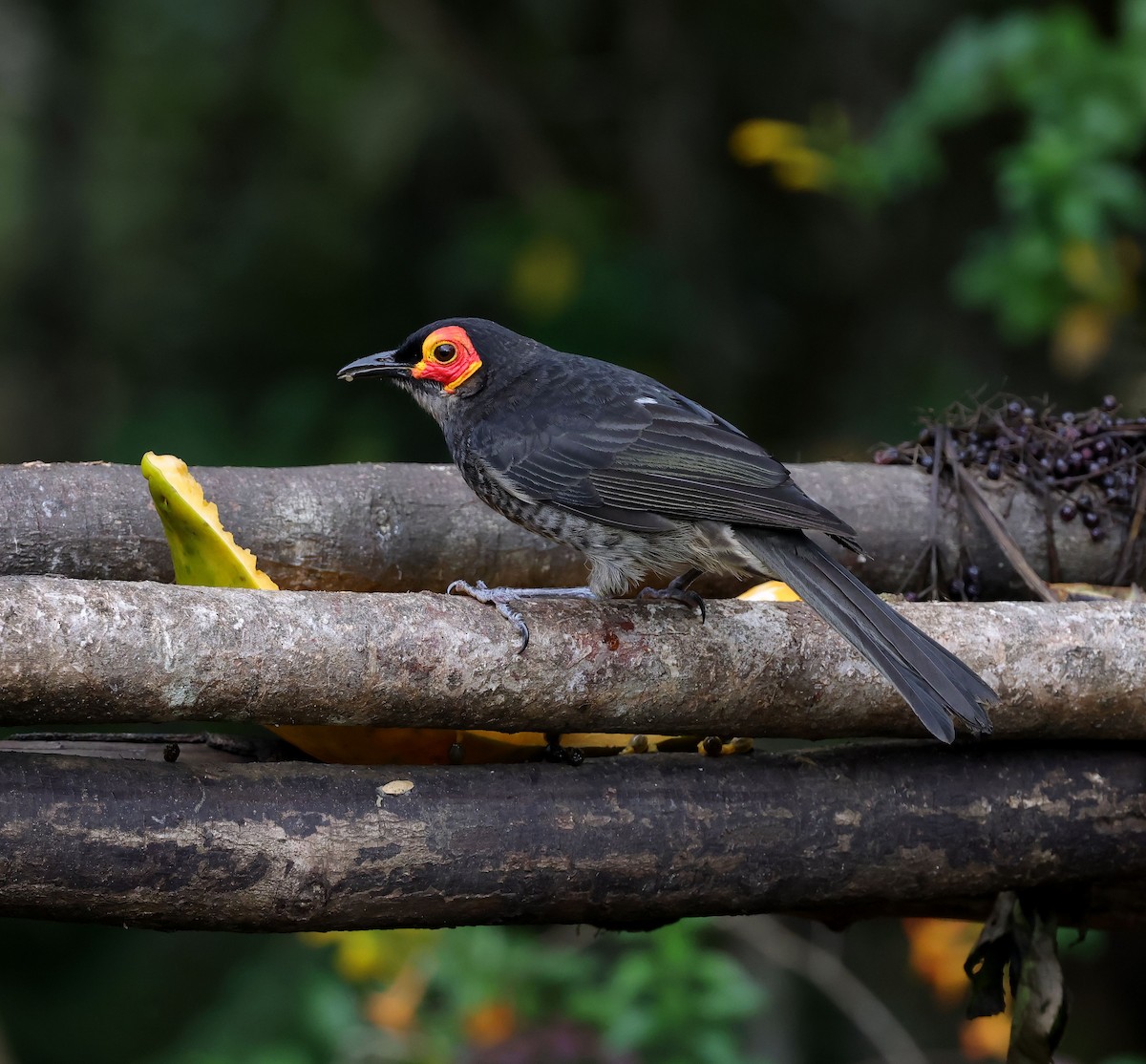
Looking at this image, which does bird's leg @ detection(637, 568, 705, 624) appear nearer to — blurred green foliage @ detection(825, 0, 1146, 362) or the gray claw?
the gray claw

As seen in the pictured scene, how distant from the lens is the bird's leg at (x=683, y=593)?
8.32 ft

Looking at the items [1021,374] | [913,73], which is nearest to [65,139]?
[913,73]

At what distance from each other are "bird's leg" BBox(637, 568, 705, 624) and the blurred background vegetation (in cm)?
236

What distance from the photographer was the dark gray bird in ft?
8.27

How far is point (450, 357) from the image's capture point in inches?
119

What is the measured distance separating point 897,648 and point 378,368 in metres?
1.41

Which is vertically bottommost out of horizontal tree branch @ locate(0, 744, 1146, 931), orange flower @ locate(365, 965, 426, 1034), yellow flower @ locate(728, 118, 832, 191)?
orange flower @ locate(365, 965, 426, 1034)

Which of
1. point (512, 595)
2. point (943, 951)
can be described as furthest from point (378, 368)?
point (943, 951)

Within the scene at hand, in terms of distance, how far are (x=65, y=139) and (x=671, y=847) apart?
5917 mm

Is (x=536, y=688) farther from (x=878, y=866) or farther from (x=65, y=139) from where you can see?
(x=65, y=139)

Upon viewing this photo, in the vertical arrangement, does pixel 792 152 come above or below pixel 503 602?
Answer: above

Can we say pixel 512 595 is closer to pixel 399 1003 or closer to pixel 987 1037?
pixel 399 1003

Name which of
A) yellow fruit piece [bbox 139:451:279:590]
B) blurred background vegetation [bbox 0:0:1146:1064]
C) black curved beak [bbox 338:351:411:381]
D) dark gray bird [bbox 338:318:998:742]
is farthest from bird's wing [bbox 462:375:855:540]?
blurred background vegetation [bbox 0:0:1146:1064]

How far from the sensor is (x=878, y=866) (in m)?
2.42
